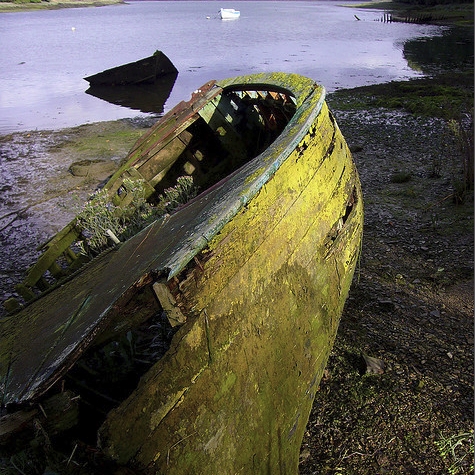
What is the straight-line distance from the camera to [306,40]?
41.5m

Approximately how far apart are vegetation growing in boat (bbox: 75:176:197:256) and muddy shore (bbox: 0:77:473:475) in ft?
2.09

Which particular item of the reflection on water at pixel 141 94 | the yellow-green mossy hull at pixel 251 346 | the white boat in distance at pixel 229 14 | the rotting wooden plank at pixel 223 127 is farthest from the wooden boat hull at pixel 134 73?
the white boat in distance at pixel 229 14

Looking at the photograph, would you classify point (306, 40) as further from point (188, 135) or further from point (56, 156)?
point (188, 135)

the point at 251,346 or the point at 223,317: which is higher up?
the point at 223,317

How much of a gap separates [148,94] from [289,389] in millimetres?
20366

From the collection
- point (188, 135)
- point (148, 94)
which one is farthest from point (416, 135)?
point (148, 94)

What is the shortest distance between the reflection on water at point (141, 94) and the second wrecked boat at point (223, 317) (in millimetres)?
15366

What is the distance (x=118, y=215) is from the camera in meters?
4.48

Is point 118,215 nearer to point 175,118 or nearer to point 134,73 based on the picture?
point 175,118

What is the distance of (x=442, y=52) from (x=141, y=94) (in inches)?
760

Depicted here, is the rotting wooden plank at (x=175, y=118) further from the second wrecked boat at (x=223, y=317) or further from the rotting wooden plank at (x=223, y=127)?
the second wrecked boat at (x=223, y=317)

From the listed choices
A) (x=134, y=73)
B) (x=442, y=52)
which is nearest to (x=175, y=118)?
(x=134, y=73)

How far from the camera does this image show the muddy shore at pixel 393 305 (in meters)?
2.83

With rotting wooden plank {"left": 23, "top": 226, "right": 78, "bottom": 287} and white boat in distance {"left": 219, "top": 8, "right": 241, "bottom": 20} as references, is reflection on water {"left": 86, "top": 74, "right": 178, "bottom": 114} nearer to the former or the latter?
rotting wooden plank {"left": 23, "top": 226, "right": 78, "bottom": 287}
